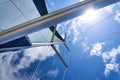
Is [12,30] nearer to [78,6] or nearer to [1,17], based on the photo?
[78,6]

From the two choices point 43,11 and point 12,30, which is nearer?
point 12,30

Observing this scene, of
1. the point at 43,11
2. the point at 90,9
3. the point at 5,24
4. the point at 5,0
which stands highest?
the point at 90,9

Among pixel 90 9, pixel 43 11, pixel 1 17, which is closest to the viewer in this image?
pixel 90 9

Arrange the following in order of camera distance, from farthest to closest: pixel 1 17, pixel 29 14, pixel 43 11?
pixel 43 11, pixel 29 14, pixel 1 17

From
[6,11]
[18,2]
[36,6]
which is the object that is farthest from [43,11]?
[6,11]

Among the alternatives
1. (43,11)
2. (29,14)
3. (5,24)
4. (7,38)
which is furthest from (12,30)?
(43,11)

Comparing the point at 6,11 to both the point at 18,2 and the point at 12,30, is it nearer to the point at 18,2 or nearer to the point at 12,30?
the point at 18,2

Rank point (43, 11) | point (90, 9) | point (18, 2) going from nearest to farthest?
1. point (90, 9)
2. point (18, 2)
3. point (43, 11)

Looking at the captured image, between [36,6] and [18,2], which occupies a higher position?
[18,2]

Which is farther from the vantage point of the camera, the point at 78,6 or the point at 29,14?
the point at 29,14
